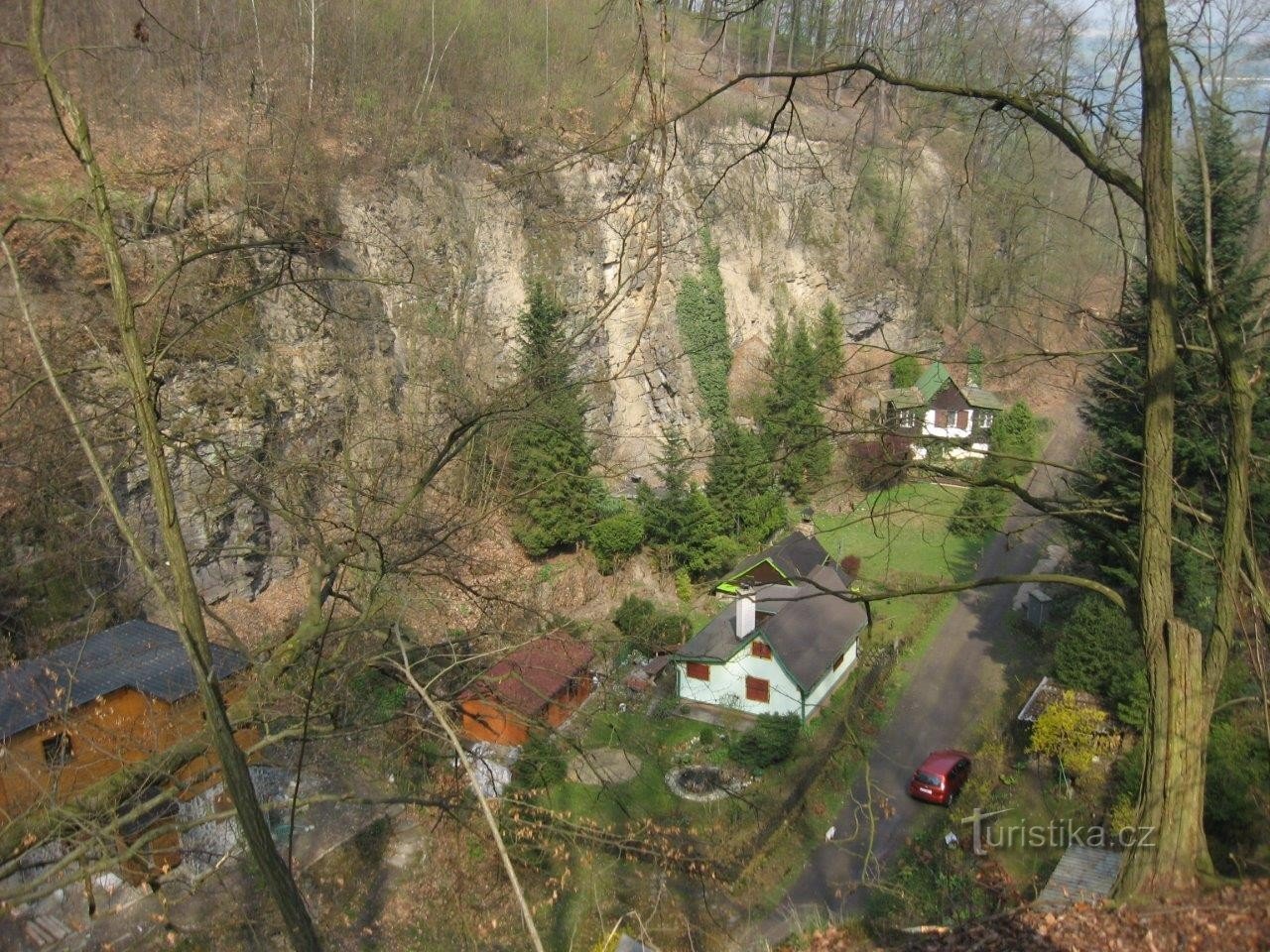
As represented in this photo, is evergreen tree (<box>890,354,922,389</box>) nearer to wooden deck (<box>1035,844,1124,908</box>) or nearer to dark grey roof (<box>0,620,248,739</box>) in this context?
wooden deck (<box>1035,844,1124,908</box>)

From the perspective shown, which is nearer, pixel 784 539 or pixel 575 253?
pixel 784 539

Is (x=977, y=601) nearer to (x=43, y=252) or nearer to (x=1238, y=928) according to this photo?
(x=1238, y=928)

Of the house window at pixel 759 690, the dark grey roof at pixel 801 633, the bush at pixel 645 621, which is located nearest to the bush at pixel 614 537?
the bush at pixel 645 621

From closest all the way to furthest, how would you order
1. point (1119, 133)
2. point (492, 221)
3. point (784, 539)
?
point (1119, 133) → point (784, 539) → point (492, 221)

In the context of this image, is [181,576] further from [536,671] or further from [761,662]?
[761,662]

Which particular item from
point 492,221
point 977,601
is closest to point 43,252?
point 492,221

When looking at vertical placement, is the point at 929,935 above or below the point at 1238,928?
below

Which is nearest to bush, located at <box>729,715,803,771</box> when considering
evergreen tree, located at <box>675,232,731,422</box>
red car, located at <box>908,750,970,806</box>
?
red car, located at <box>908,750,970,806</box>
